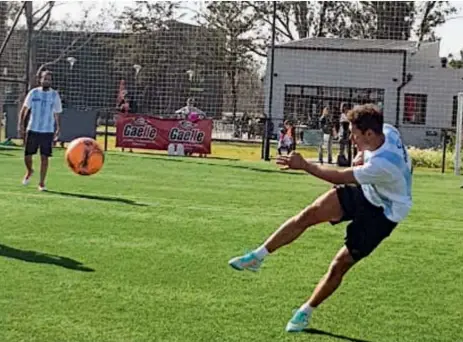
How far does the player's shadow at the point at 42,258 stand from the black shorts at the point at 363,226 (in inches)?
102

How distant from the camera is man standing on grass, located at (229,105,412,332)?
5.84 meters

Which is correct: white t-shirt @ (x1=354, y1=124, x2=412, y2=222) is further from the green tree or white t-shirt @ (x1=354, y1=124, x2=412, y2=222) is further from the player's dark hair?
the green tree

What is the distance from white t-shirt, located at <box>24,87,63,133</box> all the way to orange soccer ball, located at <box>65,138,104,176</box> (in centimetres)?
311

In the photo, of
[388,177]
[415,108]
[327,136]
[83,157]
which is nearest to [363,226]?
[388,177]

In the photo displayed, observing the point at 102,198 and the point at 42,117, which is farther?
the point at 42,117

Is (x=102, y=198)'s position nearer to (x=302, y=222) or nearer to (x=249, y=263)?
(x=249, y=263)

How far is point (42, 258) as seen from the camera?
810 centimetres

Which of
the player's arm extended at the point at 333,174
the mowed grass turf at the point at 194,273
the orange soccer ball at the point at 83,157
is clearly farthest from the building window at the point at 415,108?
the player's arm extended at the point at 333,174

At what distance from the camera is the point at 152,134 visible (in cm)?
2611

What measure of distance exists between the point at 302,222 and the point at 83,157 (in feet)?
17.2

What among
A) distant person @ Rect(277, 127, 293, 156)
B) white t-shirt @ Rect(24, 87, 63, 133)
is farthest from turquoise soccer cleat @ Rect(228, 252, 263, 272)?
distant person @ Rect(277, 127, 293, 156)

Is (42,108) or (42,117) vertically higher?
(42,108)

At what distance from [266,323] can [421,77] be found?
36.2 m

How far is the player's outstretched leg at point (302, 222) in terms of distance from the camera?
6184 mm
